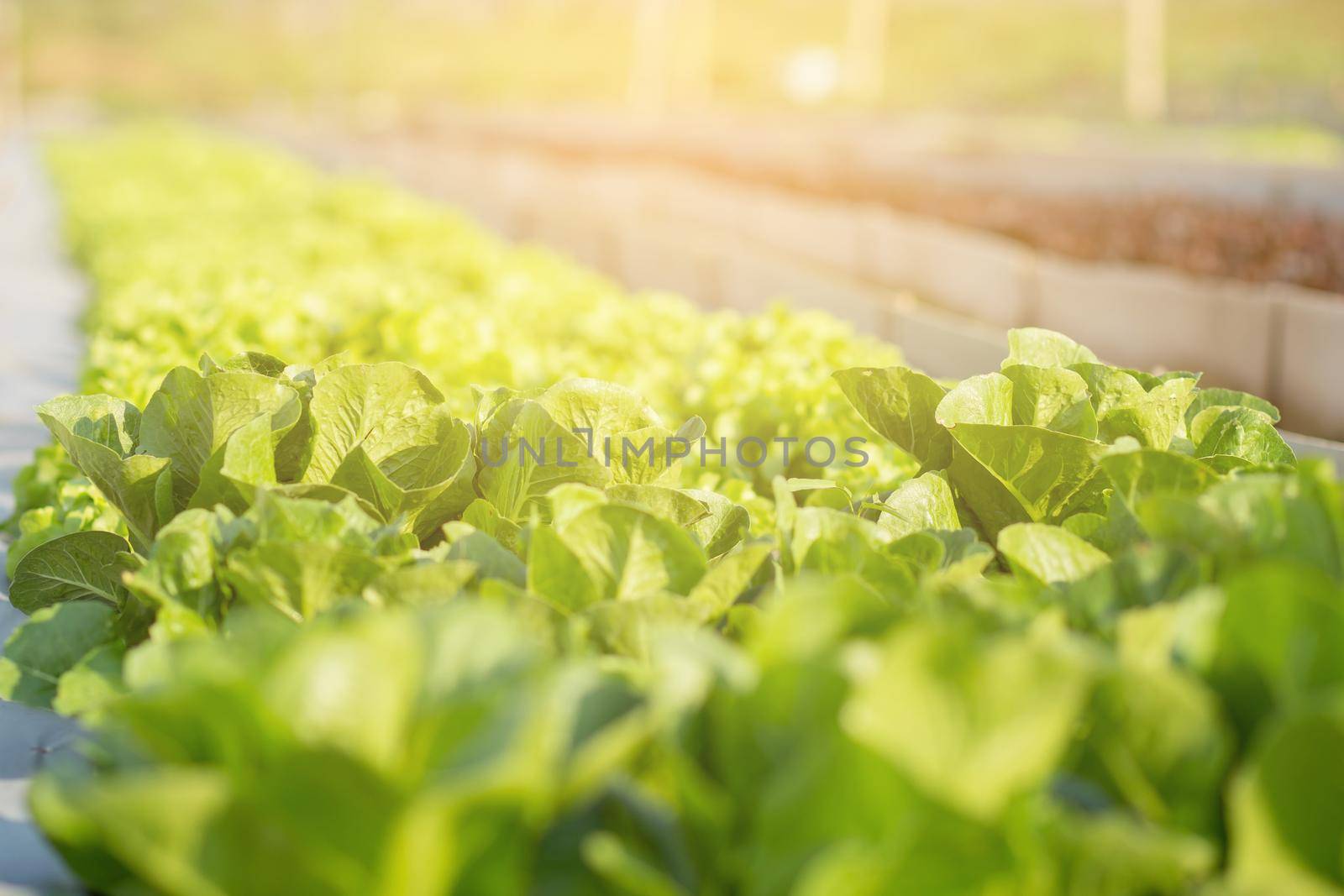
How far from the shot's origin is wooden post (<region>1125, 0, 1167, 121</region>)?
32.7 metres

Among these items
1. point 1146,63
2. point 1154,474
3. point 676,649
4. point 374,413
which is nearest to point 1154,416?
point 1154,474

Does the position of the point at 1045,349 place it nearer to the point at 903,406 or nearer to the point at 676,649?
the point at 903,406

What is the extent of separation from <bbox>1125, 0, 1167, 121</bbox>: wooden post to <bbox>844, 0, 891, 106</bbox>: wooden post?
8405 mm

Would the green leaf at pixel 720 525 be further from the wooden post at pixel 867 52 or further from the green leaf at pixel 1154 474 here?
the wooden post at pixel 867 52

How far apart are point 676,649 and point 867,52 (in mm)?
54716

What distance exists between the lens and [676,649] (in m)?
1.00

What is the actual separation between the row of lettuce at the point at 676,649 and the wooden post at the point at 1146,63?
30227 millimetres

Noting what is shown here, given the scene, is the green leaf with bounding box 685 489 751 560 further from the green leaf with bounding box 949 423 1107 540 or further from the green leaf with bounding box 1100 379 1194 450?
the green leaf with bounding box 1100 379 1194 450

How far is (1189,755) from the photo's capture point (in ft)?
3.14

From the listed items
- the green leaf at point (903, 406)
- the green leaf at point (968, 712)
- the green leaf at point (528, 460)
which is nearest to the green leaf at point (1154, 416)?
the green leaf at point (903, 406)

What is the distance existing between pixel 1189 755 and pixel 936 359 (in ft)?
13.7

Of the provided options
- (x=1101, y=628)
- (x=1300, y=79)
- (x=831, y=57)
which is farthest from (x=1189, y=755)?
(x=831, y=57)

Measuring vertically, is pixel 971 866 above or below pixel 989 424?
below

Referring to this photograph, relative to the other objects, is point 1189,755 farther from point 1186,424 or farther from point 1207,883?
point 1186,424
